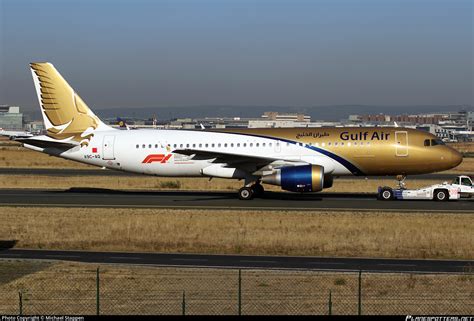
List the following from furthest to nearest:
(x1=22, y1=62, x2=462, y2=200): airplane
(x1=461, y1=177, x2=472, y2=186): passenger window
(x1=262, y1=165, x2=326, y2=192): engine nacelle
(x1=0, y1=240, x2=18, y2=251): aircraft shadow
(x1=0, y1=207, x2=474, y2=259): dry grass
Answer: (x1=461, y1=177, x2=472, y2=186): passenger window
(x1=22, y1=62, x2=462, y2=200): airplane
(x1=262, y1=165, x2=326, y2=192): engine nacelle
(x1=0, y1=240, x2=18, y2=251): aircraft shadow
(x1=0, y1=207, x2=474, y2=259): dry grass

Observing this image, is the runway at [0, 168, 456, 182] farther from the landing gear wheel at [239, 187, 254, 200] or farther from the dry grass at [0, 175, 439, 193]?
the landing gear wheel at [239, 187, 254, 200]

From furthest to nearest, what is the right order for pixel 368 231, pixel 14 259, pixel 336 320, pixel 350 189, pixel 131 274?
pixel 350 189 → pixel 368 231 → pixel 14 259 → pixel 131 274 → pixel 336 320

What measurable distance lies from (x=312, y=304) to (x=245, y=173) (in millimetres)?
29379

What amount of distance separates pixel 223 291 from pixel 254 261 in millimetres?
7190

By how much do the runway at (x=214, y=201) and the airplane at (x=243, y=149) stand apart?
1.65 meters

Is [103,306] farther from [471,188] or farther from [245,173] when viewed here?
[471,188]

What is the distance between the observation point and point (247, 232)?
37438mm

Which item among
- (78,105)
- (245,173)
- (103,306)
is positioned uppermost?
(78,105)

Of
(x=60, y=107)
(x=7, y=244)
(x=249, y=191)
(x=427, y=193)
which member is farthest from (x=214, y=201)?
(x=7, y=244)

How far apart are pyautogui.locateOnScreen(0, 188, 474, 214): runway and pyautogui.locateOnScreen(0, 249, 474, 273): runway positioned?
13.9 meters

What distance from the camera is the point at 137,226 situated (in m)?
39.5

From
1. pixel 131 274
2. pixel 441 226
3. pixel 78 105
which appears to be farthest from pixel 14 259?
pixel 78 105

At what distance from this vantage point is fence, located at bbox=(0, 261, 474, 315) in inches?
862

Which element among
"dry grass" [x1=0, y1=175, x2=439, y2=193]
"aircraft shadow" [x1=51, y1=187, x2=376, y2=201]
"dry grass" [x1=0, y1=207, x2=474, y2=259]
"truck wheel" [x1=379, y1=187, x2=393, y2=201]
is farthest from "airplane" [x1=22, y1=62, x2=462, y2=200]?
"dry grass" [x1=0, y1=175, x2=439, y2=193]
